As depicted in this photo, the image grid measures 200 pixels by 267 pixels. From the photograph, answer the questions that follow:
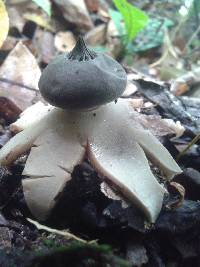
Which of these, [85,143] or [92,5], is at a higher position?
[85,143]

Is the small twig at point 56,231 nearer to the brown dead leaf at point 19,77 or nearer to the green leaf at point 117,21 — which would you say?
the brown dead leaf at point 19,77

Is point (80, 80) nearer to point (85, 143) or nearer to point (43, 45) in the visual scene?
point (85, 143)

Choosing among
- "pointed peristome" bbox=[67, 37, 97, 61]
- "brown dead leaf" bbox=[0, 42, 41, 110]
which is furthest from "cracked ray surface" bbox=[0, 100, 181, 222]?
"brown dead leaf" bbox=[0, 42, 41, 110]

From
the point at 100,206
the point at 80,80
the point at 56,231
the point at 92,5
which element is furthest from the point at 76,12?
the point at 56,231

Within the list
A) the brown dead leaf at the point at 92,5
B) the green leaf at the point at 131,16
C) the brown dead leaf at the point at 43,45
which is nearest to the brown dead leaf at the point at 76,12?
the brown dead leaf at the point at 92,5

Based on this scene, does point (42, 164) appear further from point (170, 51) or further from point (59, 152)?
point (170, 51)

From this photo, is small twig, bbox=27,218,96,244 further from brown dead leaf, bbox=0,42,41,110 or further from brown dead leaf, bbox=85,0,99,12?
brown dead leaf, bbox=85,0,99,12
